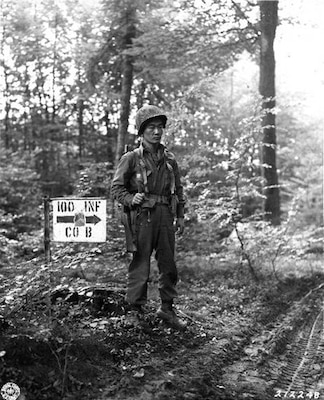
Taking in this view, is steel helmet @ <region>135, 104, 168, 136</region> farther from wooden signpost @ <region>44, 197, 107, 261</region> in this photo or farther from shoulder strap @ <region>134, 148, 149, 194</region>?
wooden signpost @ <region>44, 197, 107, 261</region>

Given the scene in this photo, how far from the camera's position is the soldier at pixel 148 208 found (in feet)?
16.4

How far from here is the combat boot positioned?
5.03 meters

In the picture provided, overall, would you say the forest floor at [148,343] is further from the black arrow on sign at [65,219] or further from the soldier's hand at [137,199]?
the soldier's hand at [137,199]

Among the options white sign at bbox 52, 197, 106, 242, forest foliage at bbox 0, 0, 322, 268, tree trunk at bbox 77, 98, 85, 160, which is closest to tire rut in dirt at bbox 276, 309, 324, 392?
white sign at bbox 52, 197, 106, 242

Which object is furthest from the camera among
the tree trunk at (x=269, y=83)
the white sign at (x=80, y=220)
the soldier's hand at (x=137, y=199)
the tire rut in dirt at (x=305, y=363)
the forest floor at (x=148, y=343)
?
the tree trunk at (x=269, y=83)

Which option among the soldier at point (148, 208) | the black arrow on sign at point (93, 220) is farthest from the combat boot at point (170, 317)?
the black arrow on sign at point (93, 220)

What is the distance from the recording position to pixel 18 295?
4.16m

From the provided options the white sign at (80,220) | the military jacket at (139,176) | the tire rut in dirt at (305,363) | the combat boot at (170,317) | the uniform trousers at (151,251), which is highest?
the military jacket at (139,176)

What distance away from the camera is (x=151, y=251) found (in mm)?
5082

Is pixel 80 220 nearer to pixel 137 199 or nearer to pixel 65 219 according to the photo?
pixel 65 219

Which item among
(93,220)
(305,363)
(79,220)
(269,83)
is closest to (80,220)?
(79,220)

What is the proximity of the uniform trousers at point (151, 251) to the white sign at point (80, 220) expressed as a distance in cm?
87

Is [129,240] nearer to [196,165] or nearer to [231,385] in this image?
[231,385]

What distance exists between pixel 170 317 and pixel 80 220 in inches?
64.0
